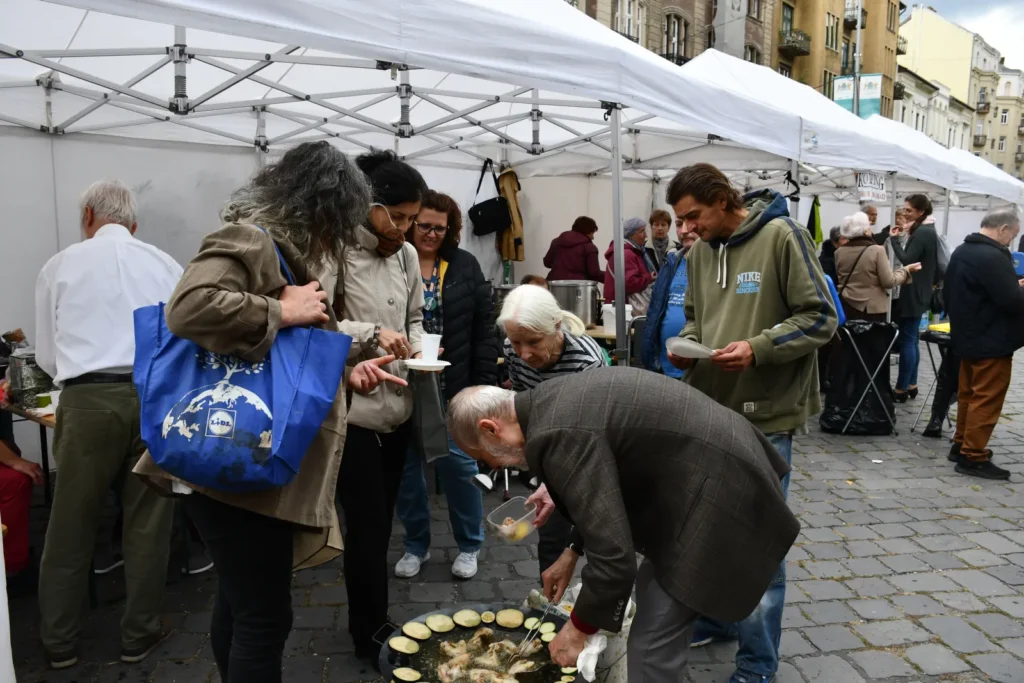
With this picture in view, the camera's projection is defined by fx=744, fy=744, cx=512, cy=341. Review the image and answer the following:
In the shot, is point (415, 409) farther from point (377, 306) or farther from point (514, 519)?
point (514, 519)

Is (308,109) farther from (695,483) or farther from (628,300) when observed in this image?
(695,483)

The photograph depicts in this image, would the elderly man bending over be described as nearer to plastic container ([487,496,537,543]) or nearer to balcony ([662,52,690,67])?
plastic container ([487,496,537,543])

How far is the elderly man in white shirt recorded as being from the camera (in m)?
2.84

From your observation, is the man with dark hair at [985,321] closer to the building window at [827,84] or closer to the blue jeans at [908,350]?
the blue jeans at [908,350]

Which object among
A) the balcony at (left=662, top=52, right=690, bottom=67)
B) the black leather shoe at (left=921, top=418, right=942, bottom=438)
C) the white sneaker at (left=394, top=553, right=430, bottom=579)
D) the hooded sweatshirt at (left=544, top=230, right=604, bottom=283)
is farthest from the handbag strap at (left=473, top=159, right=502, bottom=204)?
the balcony at (left=662, top=52, right=690, bottom=67)

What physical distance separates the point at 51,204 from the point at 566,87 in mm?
3813

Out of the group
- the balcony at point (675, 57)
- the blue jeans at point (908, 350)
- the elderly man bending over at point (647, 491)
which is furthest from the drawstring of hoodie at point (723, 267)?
the balcony at point (675, 57)

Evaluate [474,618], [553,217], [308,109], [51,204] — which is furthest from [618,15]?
[474,618]

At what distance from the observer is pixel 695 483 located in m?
1.71

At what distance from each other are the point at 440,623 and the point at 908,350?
674 cm

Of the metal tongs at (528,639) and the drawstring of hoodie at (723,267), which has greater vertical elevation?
the drawstring of hoodie at (723,267)

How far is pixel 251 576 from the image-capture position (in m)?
1.78

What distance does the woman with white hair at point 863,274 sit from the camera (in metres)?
6.77

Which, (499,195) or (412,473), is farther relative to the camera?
(499,195)
